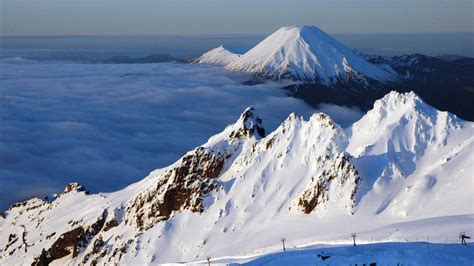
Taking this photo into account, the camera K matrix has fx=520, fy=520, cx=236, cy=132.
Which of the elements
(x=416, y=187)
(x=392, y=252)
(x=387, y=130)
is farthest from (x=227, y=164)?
(x=392, y=252)

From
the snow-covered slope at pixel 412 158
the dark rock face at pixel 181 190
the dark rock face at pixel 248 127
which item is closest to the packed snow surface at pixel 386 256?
the snow-covered slope at pixel 412 158

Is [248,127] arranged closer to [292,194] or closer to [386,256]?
[292,194]

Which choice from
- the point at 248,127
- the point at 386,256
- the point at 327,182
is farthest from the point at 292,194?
the point at 386,256

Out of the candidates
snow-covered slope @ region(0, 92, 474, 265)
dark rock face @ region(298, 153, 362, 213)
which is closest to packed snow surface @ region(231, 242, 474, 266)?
snow-covered slope @ region(0, 92, 474, 265)

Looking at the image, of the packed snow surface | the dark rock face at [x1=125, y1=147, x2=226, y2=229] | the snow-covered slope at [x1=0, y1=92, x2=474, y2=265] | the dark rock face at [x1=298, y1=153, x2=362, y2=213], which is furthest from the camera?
the dark rock face at [x1=125, y1=147, x2=226, y2=229]

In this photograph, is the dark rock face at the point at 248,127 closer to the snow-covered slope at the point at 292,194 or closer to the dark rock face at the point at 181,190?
the snow-covered slope at the point at 292,194

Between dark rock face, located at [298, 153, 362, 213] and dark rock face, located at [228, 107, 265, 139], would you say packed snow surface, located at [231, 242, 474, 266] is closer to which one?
dark rock face, located at [298, 153, 362, 213]
